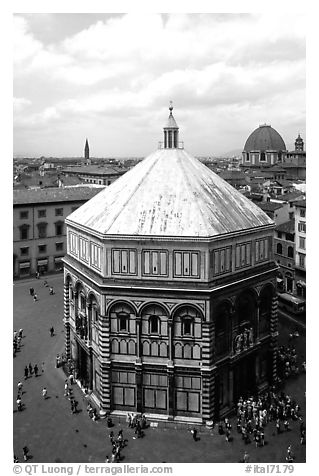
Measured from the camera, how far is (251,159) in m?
184

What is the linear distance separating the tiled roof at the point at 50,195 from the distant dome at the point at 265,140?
112185mm

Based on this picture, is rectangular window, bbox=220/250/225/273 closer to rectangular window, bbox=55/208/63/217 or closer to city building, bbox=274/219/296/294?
city building, bbox=274/219/296/294

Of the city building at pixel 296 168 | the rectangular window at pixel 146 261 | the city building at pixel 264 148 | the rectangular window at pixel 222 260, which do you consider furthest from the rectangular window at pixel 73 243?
the city building at pixel 264 148

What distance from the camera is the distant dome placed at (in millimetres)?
181000

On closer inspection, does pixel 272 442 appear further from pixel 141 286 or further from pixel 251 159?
pixel 251 159

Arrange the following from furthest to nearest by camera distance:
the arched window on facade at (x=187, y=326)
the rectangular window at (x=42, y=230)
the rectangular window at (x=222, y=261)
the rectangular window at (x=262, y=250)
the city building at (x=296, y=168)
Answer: the city building at (x=296, y=168)
the rectangular window at (x=42, y=230)
the rectangular window at (x=262, y=250)
the rectangular window at (x=222, y=261)
the arched window on facade at (x=187, y=326)

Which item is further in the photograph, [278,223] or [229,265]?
[278,223]

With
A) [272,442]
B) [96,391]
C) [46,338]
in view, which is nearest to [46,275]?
[46,338]

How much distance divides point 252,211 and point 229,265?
6.61 metres

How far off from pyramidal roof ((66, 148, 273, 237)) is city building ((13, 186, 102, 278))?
3465 centimetres

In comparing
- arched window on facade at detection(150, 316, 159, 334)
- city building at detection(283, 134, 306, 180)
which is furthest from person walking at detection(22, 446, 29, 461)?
Result: city building at detection(283, 134, 306, 180)

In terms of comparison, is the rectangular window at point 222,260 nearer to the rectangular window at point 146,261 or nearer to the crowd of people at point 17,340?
the rectangular window at point 146,261

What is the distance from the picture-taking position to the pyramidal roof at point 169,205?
34844mm

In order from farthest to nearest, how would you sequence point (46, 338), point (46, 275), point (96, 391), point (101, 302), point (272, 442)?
point (46, 275) → point (46, 338) → point (96, 391) → point (101, 302) → point (272, 442)
